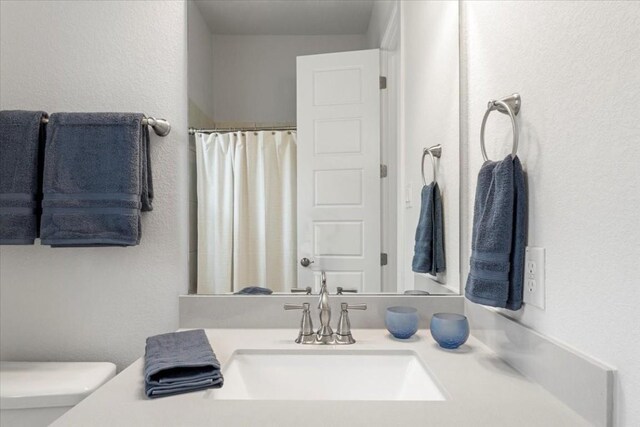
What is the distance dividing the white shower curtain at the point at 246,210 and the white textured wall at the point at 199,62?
12cm

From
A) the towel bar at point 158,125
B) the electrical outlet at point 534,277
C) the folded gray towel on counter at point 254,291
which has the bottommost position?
the folded gray towel on counter at point 254,291

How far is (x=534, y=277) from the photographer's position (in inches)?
35.0

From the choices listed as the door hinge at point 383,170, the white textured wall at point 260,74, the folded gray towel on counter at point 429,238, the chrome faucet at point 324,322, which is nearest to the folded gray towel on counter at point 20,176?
the white textured wall at point 260,74

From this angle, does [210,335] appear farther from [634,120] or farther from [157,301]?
[634,120]

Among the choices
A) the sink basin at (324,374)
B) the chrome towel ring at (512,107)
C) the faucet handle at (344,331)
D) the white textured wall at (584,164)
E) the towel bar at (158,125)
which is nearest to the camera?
the white textured wall at (584,164)

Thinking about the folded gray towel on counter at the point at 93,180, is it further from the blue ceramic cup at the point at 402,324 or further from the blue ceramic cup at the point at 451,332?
the blue ceramic cup at the point at 451,332

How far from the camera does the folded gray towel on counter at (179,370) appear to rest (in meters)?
0.83

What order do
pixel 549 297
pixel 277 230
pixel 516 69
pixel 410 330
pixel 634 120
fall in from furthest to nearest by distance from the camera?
pixel 277 230 → pixel 410 330 → pixel 516 69 → pixel 549 297 → pixel 634 120

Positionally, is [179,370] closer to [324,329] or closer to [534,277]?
[324,329]

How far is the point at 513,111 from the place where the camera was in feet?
3.24

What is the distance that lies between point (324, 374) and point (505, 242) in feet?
1.81

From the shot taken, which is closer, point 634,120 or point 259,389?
point 634,120

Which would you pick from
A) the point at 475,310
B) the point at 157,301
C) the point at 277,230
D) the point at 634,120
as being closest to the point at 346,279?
the point at 277,230

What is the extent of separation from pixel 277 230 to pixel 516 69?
0.81 meters
